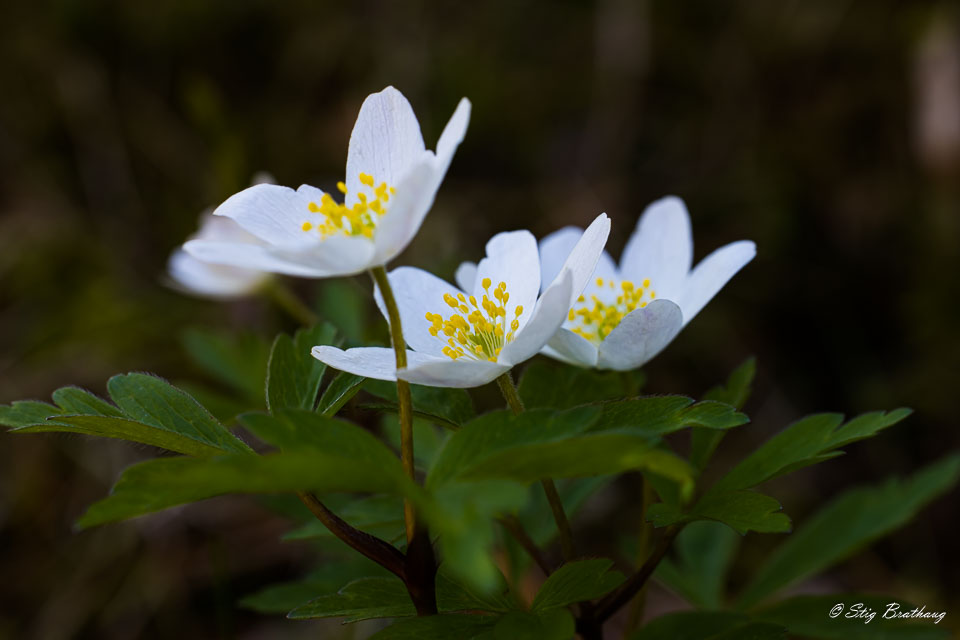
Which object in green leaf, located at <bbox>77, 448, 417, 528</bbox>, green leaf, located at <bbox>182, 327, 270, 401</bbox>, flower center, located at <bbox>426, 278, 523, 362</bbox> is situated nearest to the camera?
green leaf, located at <bbox>77, 448, 417, 528</bbox>

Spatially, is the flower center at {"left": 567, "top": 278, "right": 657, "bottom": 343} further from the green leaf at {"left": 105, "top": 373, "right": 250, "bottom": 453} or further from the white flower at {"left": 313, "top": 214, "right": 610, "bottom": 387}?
the green leaf at {"left": 105, "top": 373, "right": 250, "bottom": 453}

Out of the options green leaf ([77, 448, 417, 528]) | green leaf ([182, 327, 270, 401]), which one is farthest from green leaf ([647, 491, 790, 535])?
green leaf ([182, 327, 270, 401])

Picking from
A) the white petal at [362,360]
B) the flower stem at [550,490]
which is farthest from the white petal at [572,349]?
the white petal at [362,360]

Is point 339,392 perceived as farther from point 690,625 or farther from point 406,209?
point 690,625

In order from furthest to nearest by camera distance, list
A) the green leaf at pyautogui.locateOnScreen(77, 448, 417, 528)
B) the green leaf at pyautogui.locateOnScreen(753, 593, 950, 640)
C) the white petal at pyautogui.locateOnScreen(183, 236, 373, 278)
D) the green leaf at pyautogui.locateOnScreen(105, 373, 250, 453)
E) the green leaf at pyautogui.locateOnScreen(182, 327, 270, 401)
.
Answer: the green leaf at pyautogui.locateOnScreen(182, 327, 270, 401) < the green leaf at pyautogui.locateOnScreen(753, 593, 950, 640) < the green leaf at pyautogui.locateOnScreen(105, 373, 250, 453) < the white petal at pyautogui.locateOnScreen(183, 236, 373, 278) < the green leaf at pyautogui.locateOnScreen(77, 448, 417, 528)

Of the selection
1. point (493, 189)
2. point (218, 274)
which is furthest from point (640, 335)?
point (493, 189)

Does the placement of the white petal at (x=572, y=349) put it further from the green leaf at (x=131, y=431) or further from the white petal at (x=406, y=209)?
the green leaf at (x=131, y=431)
